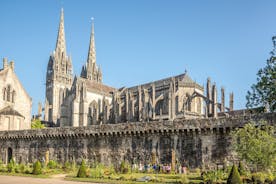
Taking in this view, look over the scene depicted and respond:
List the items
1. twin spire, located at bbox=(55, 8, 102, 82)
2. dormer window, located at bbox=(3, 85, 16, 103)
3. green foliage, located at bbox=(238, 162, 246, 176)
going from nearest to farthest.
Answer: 1. green foliage, located at bbox=(238, 162, 246, 176)
2. dormer window, located at bbox=(3, 85, 16, 103)
3. twin spire, located at bbox=(55, 8, 102, 82)

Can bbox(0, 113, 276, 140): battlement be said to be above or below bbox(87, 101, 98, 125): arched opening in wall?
below

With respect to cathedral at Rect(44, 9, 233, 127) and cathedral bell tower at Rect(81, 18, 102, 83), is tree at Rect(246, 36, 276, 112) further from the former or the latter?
cathedral bell tower at Rect(81, 18, 102, 83)

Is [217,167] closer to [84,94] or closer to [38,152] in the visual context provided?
[38,152]

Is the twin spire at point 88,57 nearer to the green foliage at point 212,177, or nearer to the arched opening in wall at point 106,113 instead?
the arched opening in wall at point 106,113

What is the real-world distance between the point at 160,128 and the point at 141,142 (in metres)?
2.50

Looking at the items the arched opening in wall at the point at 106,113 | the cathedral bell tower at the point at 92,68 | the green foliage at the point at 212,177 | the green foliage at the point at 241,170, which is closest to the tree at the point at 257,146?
the green foliage at the point at 241,170

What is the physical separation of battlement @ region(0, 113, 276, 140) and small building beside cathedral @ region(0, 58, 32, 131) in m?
10.3

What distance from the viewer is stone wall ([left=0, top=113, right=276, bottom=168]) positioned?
1059 inches

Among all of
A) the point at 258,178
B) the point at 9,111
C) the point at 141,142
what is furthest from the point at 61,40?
the point at 258,178

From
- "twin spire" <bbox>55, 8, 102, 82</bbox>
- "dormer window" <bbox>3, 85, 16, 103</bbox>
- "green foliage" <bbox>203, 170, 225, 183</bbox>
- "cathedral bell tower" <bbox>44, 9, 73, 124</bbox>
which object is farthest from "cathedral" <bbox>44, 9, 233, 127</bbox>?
"green foliage" <bbox>203, 170, 225, 183</bbox>

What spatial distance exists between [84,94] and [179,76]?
1906cm

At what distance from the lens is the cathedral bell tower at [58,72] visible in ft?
317

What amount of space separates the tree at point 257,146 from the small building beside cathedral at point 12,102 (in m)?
36.4

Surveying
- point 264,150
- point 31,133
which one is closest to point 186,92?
point 31,133
